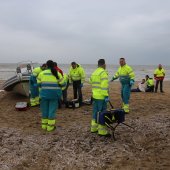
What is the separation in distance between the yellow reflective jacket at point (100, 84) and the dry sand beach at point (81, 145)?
96 cm

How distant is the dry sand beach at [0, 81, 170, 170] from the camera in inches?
252

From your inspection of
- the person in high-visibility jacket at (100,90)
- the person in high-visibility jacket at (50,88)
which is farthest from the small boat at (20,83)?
the person in high-visibility jacket at (100,90)

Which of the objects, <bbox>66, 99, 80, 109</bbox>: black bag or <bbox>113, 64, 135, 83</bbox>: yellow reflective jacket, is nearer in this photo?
<bbox>113, 64, 135, 83</bbox>: yellow reflective jacket

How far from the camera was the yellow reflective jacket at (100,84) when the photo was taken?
7.69 metres

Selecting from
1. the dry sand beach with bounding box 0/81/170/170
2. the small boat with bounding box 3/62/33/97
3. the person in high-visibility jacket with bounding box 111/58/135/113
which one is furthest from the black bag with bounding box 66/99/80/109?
the small boat with bounding box 3/62/33/97

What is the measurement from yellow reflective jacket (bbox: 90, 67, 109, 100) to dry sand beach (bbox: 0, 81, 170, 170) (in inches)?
37.8

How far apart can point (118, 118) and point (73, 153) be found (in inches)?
55.0

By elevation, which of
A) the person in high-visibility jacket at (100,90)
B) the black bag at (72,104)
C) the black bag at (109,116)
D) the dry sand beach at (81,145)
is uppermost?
the person in high-visibility jacket at (100,90)

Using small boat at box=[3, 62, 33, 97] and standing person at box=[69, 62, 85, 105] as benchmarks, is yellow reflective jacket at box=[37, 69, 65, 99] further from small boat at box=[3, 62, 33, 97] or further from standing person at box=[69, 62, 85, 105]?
small boat at box=[3, 62, 33, 97]

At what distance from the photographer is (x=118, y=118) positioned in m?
7.66

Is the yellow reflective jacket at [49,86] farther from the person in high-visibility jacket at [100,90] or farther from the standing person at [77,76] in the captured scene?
the standing person at [77,76]

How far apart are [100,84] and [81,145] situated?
1.46 metres

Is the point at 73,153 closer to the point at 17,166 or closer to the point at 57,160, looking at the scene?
the point at 57,160

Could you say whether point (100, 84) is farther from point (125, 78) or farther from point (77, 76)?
point (77, 76)
